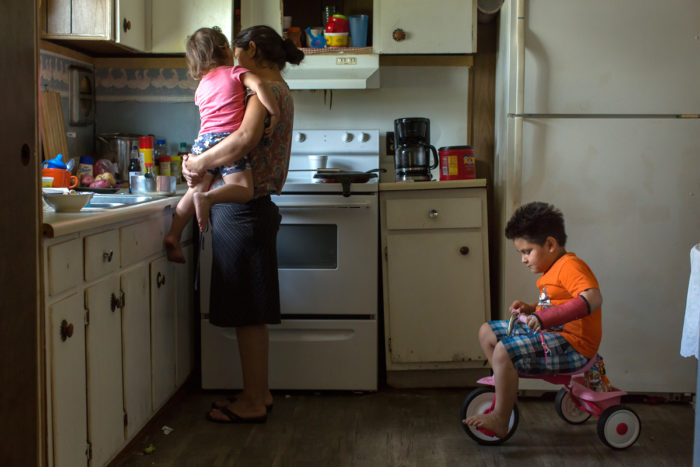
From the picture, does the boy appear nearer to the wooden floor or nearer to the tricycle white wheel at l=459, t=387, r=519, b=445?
the tricycle white wheel at l=459, t=387, r=519, b=445

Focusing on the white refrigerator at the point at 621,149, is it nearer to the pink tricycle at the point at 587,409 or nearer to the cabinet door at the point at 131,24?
the pink tricycle at the point at 587,409

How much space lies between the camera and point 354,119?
344cm

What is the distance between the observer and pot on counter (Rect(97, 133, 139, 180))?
10.7 ft

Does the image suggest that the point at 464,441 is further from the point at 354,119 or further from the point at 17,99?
the point at 17,99

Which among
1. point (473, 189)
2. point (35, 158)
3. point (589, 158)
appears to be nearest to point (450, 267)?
point (473, 189)

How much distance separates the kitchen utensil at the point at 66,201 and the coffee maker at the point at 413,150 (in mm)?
1450

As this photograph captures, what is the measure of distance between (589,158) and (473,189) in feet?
1.52

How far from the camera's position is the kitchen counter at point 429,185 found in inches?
116

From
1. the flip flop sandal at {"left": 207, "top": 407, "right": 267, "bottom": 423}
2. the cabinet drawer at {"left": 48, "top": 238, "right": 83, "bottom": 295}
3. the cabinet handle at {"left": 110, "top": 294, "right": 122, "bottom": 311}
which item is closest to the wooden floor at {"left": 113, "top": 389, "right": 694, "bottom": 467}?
the flip flop sandal at {"left": 207, "top": 407, "right": 267, "bottom": 423}

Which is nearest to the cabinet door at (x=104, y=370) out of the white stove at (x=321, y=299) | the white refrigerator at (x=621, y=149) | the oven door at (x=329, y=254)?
the white stove at (x=321, y=299)

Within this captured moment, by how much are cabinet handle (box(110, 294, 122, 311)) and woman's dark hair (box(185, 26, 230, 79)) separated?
87 cm

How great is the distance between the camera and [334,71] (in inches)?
123

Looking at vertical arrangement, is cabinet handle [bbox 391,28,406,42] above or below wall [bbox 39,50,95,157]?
above

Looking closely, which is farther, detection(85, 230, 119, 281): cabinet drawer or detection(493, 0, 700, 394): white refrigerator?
detection(493, 0, 700, 394): white refrigerator
